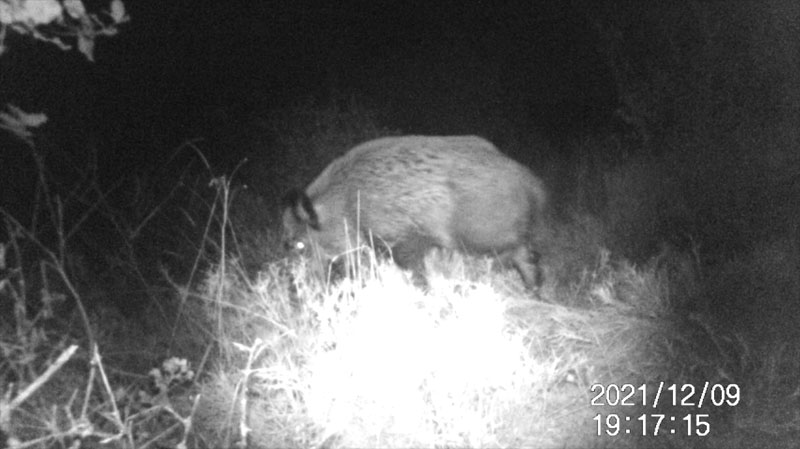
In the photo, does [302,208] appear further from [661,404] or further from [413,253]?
[661,404]

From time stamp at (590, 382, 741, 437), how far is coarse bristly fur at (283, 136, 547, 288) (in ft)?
6.46

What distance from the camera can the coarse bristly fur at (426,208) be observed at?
746 centimetres

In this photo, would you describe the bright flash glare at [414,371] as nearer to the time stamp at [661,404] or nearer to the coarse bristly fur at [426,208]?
the time stamp at [661,404]

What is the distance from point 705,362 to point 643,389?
0.45 m

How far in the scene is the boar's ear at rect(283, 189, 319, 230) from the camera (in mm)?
7484

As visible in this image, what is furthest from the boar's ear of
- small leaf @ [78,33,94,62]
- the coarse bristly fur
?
small leaf @ [78,33,94,62]

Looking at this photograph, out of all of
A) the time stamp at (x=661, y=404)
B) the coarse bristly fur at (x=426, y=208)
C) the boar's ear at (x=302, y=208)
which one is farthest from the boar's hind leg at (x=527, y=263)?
the time stamp at (x=661, y=404)

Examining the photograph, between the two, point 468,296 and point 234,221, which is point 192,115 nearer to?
point 234,221

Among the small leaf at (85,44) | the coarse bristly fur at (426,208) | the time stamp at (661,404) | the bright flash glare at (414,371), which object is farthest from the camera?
the coarse bristly fur at (426,208)

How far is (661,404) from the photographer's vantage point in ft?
17.7

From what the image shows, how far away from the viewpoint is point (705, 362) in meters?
5.75

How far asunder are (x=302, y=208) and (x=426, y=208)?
0.82 meters

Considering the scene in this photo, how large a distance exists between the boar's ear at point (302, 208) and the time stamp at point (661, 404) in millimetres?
2596

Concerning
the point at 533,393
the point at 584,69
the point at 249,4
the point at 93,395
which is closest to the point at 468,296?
the point at 533,393
